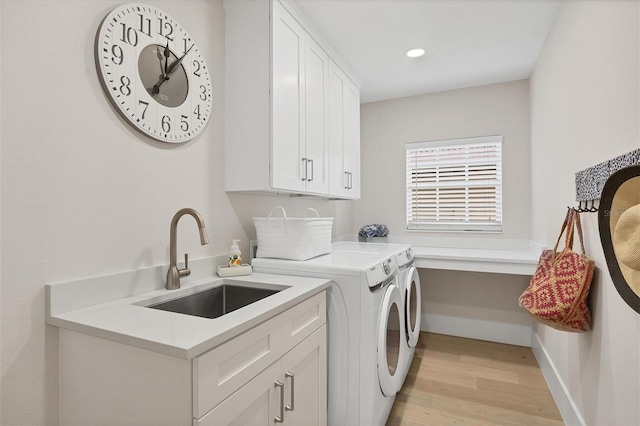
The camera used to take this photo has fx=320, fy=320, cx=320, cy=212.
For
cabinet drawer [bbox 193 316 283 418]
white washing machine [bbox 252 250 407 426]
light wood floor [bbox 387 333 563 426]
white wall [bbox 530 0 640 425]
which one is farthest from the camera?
light wood floor [bbox 387 333 563 426]

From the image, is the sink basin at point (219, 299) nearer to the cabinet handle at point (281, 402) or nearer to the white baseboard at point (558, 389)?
the cabinet handle at point (281, 402)

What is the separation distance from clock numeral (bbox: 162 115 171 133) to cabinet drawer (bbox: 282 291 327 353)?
3.23ft

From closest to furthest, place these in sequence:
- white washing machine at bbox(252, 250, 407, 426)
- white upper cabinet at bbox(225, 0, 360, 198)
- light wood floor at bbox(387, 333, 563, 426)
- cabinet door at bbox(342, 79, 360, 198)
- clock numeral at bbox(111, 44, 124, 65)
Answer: clock numeral at bbox(111, 44, 124, 65) → white washing machine at bbox(252, 250, 407, 426) → white upper cabinet at bbox(225, 0, 360, 198) → light wood floor at bbox(387, 333, 563, 426) → cabinet door at bbox(342, 79, 360, 198)

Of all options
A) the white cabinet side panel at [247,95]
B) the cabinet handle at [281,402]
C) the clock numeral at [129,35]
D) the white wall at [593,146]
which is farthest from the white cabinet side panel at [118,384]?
the white wall at [593,146]

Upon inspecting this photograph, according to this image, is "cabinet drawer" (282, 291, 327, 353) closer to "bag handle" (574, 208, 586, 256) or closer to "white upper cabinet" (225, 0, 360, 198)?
"white upper cabinet" (225, 0, 360, 198)

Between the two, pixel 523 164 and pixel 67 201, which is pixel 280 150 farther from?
pixel 523 164

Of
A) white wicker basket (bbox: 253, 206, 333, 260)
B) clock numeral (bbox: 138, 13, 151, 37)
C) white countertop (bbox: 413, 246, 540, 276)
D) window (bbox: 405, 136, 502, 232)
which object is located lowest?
white countertop (bbox: 413, 246, 540, 276)

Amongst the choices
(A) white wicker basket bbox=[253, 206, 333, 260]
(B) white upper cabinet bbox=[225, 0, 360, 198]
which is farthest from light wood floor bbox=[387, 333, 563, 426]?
(B) white upper cabinet bbox=[225, 0, 360, 198]

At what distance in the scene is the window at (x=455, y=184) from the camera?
10.3 feet

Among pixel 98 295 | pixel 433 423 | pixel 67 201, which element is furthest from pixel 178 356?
pixel 433 423

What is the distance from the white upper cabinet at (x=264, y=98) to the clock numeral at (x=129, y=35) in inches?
21.8

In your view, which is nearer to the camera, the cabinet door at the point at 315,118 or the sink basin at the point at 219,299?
the sink basin at the point at 219,299

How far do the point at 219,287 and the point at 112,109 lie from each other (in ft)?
2.99

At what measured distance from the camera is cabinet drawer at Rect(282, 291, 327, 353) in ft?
4.08
